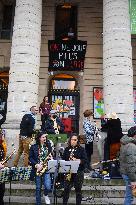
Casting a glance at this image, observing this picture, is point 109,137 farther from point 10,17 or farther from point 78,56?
point 10,17

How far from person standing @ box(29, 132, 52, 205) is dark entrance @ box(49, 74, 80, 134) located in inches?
371

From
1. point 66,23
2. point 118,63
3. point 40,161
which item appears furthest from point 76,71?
point 40,161

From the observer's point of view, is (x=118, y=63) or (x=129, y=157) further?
(x=118, y=63)

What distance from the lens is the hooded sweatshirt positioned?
7.55m

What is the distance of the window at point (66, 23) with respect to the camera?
19984 millimetres

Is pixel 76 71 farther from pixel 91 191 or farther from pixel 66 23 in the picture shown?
pixel 91 191

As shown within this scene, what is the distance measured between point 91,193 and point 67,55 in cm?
952

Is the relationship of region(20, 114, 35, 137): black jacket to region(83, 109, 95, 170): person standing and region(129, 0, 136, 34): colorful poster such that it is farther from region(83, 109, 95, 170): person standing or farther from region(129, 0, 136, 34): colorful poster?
region(129, 0, 136, 34): colorful poster

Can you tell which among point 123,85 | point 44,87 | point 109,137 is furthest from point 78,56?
point 109,137

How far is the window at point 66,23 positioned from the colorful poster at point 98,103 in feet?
12.4

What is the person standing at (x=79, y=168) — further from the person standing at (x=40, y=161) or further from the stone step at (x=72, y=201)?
the stone step at (x=72, y=201)

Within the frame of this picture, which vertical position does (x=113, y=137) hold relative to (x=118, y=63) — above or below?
below

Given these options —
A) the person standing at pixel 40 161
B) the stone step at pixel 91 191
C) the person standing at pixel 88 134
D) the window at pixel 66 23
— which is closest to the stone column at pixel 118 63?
the person standing at pixel 88 134

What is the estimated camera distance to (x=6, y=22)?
804 inches
